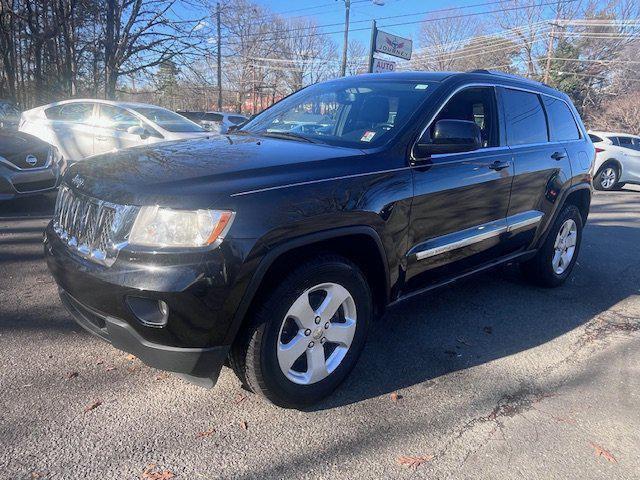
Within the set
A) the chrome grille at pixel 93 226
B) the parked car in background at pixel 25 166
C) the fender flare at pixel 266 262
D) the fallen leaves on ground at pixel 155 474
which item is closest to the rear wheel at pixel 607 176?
the parked car in background at pixel 25 166

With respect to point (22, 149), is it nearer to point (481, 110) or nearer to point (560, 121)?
point (481, 110)

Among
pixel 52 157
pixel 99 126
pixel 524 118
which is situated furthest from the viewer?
pixel 99 126

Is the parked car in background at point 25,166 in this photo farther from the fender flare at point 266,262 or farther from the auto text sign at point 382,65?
the auto text sign at point 382,65

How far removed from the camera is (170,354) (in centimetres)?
228

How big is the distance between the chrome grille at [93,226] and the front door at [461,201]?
1.62 m

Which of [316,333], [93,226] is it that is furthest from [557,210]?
[93,226]

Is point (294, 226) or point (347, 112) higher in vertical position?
point (347, 112)

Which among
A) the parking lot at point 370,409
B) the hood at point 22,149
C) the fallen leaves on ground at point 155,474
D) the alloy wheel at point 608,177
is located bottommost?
the alloy wheel at point 608,177

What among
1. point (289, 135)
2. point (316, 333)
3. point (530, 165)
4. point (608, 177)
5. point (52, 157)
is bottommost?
point (608, 177)

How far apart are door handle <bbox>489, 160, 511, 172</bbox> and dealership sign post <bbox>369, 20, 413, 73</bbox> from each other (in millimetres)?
14230

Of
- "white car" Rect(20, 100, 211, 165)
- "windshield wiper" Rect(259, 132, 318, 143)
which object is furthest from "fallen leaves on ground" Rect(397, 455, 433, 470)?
"white car" Rect(20, 100, 211, 165)

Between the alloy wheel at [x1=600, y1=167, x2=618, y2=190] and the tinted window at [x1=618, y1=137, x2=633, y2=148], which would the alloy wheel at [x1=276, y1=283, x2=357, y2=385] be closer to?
the alloy wheel at [x1=600, y1=167, x2=618, y2=190]

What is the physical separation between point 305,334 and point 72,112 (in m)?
9.19

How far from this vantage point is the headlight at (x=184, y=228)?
221cm
